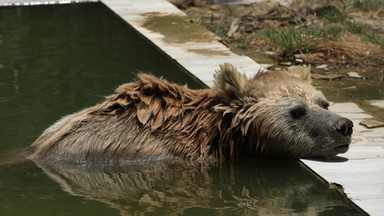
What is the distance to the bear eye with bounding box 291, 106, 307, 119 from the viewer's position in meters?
9.36

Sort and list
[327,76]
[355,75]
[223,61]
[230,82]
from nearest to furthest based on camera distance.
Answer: [230,82] → [327,76] → [355,75] → [223,61]

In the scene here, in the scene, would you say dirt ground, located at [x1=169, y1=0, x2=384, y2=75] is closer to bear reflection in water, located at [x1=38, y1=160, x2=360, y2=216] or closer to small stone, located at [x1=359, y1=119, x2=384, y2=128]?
small stone, located at [x1=359, y1=119, x2=384, y2=128]

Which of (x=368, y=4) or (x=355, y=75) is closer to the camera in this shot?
(x=355, y=75)

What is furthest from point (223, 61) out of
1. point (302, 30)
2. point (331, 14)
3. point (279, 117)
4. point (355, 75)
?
point (279, 117)

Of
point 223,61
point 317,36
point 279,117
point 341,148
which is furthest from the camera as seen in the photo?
point 317,36

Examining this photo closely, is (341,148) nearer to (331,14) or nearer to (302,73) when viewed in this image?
(302,73)

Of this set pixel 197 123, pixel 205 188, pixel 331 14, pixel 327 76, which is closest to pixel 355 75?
pixel 327 76

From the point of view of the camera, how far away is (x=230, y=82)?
9.46m

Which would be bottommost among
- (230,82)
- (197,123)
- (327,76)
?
(197,123)

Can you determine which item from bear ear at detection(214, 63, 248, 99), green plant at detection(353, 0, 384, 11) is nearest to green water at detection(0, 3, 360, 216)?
bear ear at detection(214, 63, 248, 99)

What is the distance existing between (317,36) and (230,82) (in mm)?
4833

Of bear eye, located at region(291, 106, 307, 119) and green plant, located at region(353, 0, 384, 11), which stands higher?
green plant, located at region(353, 0, 384, 11)

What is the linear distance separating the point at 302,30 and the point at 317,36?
43.4 inches

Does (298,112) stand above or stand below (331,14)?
below
